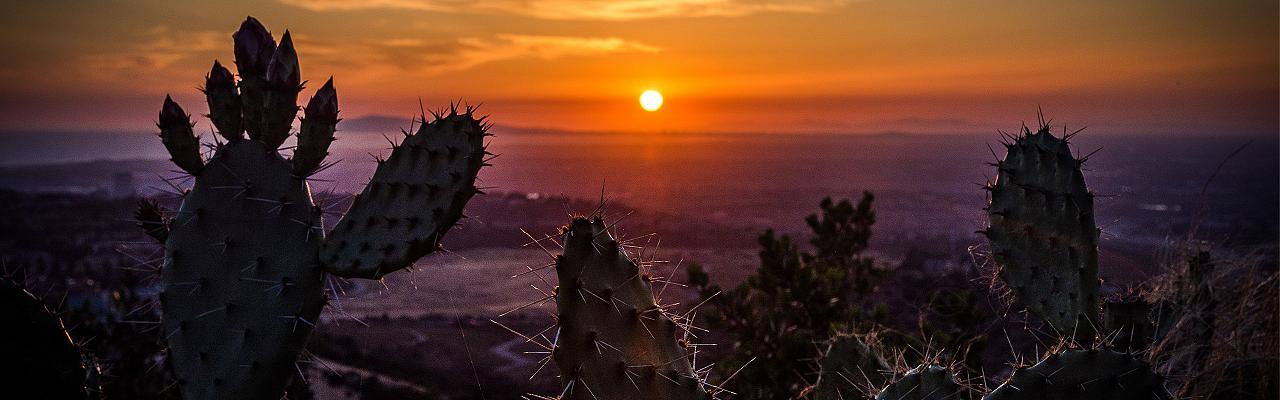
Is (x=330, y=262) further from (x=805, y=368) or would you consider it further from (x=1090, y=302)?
(x=805, y=368)

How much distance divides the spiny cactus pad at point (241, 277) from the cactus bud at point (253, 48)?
19 cm

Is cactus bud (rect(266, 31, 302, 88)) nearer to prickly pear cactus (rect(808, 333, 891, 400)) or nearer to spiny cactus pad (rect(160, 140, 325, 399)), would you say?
spiny cactus pad (rect(160, 140, 325, 399))

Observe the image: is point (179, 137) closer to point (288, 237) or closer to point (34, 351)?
point (288, 237)

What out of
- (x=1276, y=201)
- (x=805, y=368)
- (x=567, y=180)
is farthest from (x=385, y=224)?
(x=1276, y=201)

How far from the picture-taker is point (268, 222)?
7.03 feet

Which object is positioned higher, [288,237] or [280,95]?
[280,95]

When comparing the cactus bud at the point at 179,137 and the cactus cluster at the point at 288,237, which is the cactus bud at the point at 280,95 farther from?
the cactus bud at the point at 179,137

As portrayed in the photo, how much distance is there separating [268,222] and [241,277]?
0.15 m

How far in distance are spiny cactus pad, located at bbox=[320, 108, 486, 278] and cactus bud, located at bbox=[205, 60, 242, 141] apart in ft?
1.40

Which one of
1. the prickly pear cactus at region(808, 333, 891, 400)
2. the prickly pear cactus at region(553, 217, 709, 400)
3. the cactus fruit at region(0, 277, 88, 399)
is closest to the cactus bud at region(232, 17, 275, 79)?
the cactus fruit at region(0, 277, 88, 399)

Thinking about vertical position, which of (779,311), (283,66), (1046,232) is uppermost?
(283,66)

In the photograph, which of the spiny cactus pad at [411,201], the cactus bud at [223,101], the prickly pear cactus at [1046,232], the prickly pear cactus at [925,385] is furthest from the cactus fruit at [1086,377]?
the cactus bud at [223,101]

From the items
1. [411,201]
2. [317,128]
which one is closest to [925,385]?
[411,201]

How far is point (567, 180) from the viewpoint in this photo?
6730 mm
